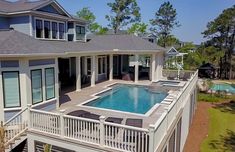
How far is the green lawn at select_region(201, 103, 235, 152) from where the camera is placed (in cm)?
1480

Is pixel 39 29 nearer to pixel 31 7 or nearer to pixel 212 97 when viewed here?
pixel 31 7

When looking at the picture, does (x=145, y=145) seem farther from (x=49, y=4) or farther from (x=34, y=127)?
(x=49, y=4)

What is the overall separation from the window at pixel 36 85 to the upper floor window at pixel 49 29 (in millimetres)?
6151

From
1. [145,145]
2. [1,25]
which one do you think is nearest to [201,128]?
[145,145]

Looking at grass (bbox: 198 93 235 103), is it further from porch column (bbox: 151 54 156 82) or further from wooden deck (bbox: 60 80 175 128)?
wooden deck (bbox: 60 80 175 128)

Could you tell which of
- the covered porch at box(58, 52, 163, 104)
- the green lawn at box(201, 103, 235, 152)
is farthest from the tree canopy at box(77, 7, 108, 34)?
the green lawn at box(201, 103, 235, 152)

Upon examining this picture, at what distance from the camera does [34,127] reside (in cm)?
1034

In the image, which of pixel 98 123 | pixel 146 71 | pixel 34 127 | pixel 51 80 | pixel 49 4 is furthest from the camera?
pixel 146 71

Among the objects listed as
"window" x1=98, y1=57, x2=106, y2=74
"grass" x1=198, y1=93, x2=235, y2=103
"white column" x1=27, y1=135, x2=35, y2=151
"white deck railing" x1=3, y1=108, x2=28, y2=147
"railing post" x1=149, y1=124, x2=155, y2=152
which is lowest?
"grass" x1=198, y1=93, x2=235, y2=103

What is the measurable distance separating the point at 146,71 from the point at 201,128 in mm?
14107

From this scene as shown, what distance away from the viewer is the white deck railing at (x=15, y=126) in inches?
392

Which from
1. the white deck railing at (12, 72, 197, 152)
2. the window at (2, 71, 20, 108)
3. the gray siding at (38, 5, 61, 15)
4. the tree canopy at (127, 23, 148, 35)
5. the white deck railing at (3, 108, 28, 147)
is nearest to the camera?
the white deck railing at (12, 72, 197, 152)

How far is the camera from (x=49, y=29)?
18.0 metres

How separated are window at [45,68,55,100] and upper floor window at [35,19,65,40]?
5.52m
